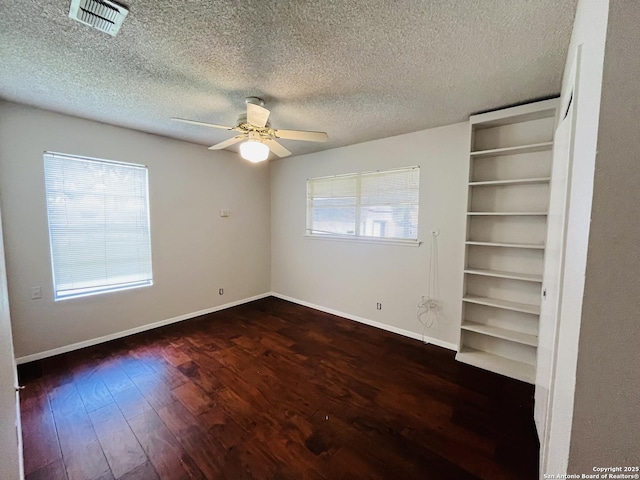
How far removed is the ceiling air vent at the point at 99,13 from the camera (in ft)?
4.19

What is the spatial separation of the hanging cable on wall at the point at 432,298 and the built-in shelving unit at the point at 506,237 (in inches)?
12.7

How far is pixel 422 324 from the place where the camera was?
3.22 m

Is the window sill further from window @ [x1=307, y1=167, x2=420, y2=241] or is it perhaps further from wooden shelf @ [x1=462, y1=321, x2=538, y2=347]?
wooden shelf @ [x1=462, y1=321, x2=538, y2=347]

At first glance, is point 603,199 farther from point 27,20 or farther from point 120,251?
point 120,251

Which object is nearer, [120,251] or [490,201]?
[490,201]

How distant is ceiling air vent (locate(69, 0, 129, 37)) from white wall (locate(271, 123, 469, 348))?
2.79 metres

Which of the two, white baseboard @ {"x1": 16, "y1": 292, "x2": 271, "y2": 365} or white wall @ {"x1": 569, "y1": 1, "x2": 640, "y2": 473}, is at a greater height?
white wall @ {"x1": 569, "y1": 1, "x2": 640, "y2": 473}

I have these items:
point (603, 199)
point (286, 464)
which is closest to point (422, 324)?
point (286, 464)

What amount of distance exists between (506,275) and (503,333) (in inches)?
23.3

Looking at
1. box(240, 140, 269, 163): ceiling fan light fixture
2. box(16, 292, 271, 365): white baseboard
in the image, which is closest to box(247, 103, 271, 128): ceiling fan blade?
box(240, 140, 269, 163): ceiling fan light fixture

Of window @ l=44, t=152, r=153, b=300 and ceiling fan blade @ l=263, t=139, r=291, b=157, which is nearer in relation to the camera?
ceiling fan blade @ l=263, t=139, r=291, b=157

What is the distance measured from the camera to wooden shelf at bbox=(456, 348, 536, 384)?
244 cm

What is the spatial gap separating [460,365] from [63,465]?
3166 mm

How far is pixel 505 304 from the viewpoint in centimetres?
254
